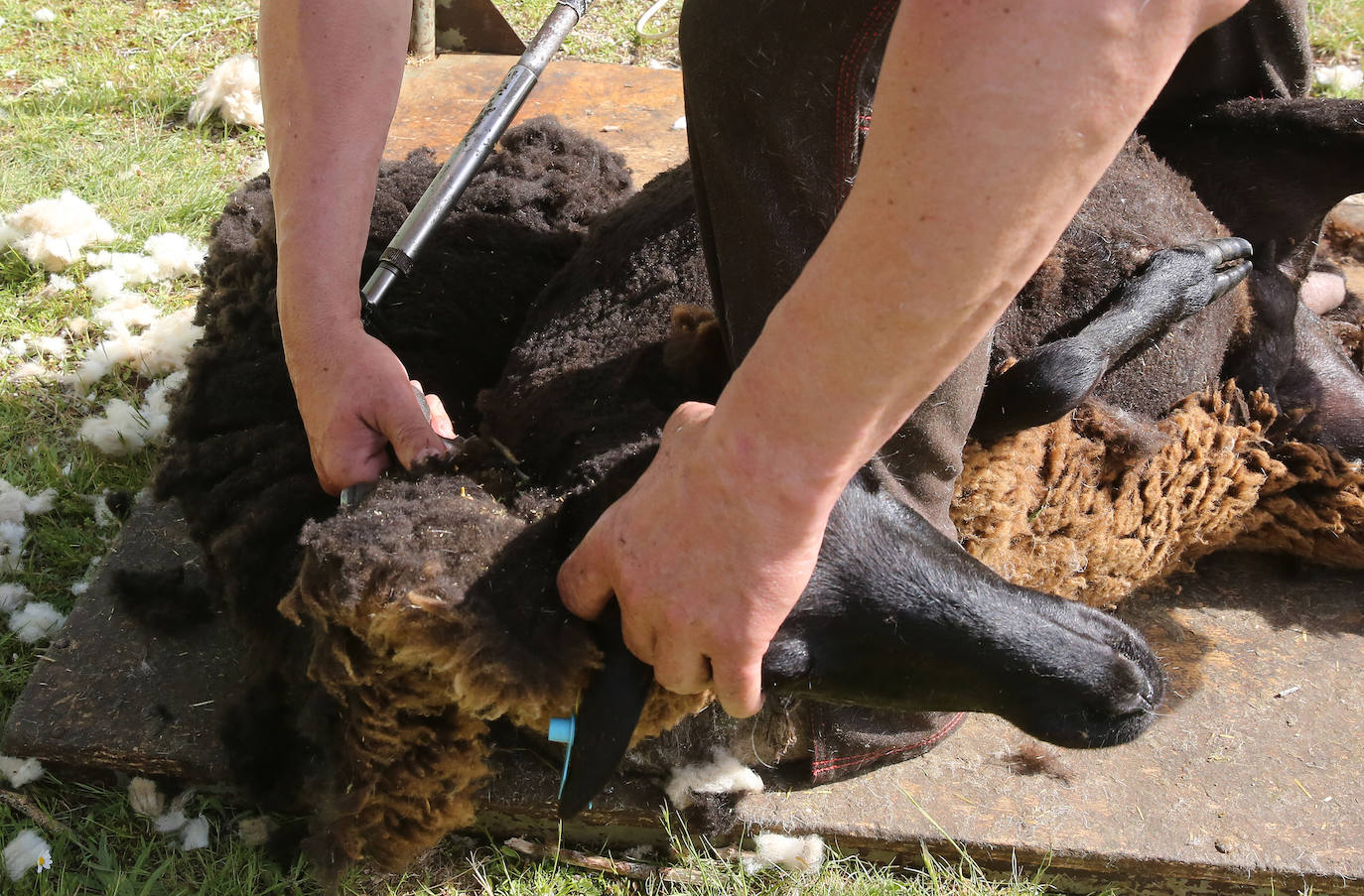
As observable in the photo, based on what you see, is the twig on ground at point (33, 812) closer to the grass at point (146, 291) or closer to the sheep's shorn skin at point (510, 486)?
Answer: the grass at point (146, 291)

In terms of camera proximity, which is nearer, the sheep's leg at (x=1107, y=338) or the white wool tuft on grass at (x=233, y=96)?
the sheep's leg at (x=1107, y=338)

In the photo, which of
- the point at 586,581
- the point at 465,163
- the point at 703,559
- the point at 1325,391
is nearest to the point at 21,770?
the point at 586,581

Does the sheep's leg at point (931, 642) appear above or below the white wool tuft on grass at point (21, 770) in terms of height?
above

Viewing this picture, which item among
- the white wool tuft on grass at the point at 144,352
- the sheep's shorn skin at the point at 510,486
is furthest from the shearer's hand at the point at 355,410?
the white wool tuft on grass at the point at 144,352

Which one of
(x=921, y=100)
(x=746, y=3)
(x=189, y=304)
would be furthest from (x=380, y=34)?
(x=189, y=304)

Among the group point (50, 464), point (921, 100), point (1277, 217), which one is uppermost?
point (921, 100)

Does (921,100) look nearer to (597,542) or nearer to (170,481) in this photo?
(597,542)

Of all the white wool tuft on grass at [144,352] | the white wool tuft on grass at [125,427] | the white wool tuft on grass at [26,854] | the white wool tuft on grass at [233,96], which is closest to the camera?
the white wool tuft on grass at [26,854]

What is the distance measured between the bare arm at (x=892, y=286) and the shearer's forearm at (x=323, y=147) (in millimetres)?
766

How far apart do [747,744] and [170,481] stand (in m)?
1.23

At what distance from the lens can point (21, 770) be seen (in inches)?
82.5

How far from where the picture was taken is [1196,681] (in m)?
2.26

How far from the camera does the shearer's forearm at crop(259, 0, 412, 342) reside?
1.81 metres

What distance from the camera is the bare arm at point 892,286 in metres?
1.00
